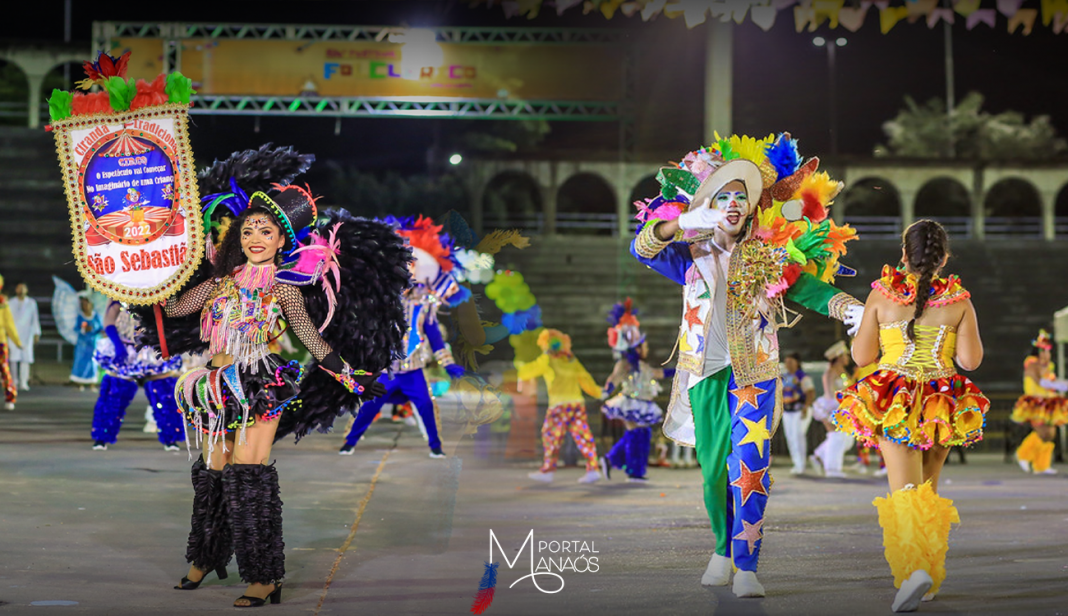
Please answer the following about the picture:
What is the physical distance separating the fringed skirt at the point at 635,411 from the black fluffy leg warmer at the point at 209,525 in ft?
20.5

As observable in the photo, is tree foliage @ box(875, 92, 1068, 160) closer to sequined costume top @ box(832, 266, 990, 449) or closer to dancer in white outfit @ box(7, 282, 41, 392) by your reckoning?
dancer in white outfit @ box(7, 282, 41, 392)

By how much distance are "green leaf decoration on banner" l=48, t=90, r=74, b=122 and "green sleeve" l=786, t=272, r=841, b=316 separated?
11.3 ft

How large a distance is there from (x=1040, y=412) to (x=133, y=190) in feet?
34.6

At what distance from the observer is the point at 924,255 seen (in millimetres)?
5531

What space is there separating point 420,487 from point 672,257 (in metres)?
→ 4.21

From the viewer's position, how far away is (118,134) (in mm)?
5477

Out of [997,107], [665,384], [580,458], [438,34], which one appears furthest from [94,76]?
[997,107]

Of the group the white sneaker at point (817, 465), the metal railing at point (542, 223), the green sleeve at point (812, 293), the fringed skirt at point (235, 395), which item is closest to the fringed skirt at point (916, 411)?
the green sleeve at point (812, 293)

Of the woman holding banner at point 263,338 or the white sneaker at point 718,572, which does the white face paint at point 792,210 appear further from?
the woman holding banner at point 263,338

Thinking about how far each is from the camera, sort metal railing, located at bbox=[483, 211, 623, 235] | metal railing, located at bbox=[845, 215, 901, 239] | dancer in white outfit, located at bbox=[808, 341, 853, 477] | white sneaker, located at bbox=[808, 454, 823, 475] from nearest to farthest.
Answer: dancer in white outfit, located at bbox=[808, 341, 853, 477]
white sneaker, located at bbox=[808, 454, 823, 475]
metal railing, located at bbox=[483, 211, 623, 235]
metal railing, located at bbox=[845, 215, 901, 239]

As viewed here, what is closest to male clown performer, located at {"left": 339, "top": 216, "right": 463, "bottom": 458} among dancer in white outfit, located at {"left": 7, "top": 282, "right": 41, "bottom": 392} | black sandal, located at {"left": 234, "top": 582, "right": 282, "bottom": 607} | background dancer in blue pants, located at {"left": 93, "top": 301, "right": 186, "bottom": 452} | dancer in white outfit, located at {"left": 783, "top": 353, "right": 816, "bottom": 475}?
background dancer in blue pants, located at {"left": 93, "top": 301, "right": 186, "bottom": 452}

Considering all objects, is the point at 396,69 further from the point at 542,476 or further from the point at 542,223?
the point at 542,476

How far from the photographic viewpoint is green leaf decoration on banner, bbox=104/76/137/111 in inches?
214

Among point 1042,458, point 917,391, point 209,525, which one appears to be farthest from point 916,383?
point 1042,458
